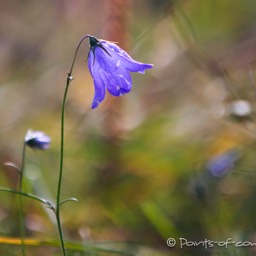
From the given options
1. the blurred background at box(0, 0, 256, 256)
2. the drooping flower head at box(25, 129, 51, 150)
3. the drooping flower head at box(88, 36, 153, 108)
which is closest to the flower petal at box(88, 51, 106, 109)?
the drooping flower head at box(88, 36, 153, 108)

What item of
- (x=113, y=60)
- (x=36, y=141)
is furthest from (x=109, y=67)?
(x=36, y=141)

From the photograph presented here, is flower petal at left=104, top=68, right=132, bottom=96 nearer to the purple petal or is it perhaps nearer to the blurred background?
the purple petal

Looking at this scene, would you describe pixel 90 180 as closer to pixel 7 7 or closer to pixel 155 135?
pixel 155 135

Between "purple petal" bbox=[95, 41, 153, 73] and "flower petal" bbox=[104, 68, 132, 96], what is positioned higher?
"purple petal" bbox=[95, 41, 153, 73]

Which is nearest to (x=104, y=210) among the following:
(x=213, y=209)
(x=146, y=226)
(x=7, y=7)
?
(x=146, y=226)

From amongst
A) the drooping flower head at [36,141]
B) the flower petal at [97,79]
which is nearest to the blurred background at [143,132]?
the drooping flower head at [36,141]

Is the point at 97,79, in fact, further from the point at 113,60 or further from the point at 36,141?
the point at 36,141
